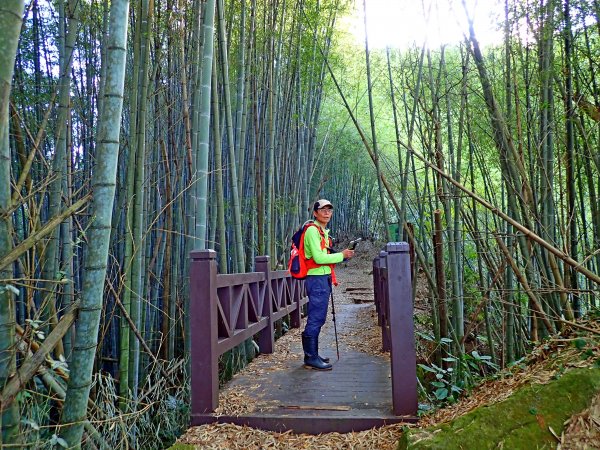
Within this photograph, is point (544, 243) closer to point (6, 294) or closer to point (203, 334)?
point (203, 334)

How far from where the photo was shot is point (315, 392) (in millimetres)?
2625

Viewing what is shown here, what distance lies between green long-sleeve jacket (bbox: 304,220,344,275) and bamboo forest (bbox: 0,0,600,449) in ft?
1.28

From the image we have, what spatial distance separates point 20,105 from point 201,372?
2.58 meters

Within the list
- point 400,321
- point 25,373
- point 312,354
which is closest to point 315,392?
point 312,354

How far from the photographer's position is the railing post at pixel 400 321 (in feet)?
7.34

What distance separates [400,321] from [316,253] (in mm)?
809

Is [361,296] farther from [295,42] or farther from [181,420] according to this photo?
[181,420]

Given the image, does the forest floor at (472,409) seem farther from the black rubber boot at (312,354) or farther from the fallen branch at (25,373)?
the fallen branch at (25,373)

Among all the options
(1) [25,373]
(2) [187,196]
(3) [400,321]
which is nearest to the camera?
(1) [25,373]

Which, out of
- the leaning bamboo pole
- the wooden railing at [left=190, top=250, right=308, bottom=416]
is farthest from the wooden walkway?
the leaning bamboo pole

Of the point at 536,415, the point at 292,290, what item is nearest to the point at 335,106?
the point at 292,290

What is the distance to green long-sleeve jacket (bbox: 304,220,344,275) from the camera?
2926 millimetres

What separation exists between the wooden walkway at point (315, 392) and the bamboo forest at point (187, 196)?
167 millimetres

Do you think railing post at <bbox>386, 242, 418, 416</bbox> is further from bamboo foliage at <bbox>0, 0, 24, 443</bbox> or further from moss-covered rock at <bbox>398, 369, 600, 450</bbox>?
bamboo foliage at <bbox>0, 0, 24, 443</bbox>
